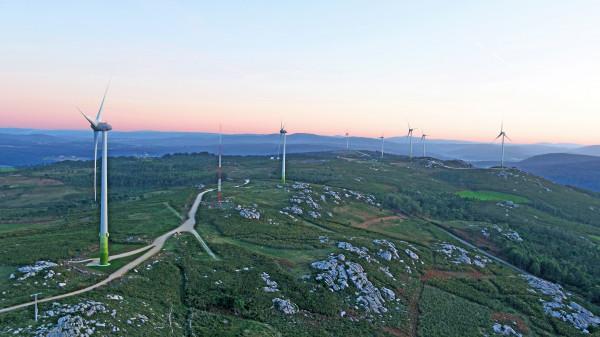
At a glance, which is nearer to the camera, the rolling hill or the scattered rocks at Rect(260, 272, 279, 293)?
the rolling hill

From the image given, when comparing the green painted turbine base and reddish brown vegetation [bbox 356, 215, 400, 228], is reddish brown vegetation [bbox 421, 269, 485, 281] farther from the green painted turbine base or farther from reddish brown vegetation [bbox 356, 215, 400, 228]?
the green painted turbine base

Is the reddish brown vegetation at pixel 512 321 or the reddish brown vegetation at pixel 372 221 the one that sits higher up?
the reddish brown vegetation at pixel 372 221

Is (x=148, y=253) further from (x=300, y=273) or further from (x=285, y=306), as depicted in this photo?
(x=285, y=306)

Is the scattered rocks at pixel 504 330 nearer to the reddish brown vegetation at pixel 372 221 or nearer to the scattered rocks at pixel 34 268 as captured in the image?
the reddish brown vegetation at pixel 372 221

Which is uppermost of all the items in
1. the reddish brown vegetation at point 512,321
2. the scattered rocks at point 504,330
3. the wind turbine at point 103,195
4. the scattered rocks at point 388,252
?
the wind turbine at point 103,195

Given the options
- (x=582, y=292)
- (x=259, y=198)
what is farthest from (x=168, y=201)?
(x=582, y=292)

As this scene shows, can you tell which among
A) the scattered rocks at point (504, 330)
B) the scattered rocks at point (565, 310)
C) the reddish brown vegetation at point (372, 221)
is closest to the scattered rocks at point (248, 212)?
the reddish brown vegetation at point (372, 221)

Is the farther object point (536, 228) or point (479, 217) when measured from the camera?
point (479, 217)

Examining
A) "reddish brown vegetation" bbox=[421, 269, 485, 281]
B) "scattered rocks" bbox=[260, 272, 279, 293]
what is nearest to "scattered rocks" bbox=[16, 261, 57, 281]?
"scattered rocks" bbox=[260, 272, 279, 293]

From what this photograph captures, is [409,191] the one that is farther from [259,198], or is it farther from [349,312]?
[349,312]

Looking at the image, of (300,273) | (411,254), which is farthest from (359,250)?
(300,273)

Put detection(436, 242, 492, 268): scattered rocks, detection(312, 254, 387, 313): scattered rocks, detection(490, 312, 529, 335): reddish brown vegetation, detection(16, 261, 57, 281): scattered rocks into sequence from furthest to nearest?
detection(436, 242, 492, 268): scattered rocks → detection(490, 312, 529, 335): reddish brown vegetation → detection(312, 254, 387, 313): scattered rocks → detection(16, 261, 57, 281): scattered rocks
